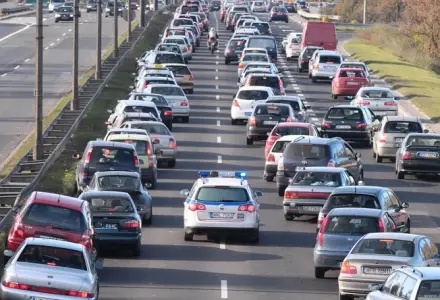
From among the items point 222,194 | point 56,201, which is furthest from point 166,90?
point 56,201

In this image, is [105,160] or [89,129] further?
[89,129]

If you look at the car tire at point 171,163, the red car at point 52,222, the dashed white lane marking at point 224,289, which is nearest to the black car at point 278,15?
the car tire at point 171,163

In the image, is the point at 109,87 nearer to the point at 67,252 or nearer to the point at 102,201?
the point at 102,201

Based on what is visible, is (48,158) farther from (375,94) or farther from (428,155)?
(375,94)

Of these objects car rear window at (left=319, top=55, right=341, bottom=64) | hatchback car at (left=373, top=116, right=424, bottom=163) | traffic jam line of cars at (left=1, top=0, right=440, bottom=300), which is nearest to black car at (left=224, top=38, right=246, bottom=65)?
car rear window at (left=319, top=55, right=341, bottom=64)

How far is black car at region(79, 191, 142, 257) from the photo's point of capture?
26188 millimetres

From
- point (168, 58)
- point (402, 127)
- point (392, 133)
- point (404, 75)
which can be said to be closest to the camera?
point (392, 133)

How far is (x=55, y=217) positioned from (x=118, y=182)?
671cm

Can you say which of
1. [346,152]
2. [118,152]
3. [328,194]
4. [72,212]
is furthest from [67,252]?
[346,152]

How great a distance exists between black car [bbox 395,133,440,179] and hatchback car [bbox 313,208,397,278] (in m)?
13.5

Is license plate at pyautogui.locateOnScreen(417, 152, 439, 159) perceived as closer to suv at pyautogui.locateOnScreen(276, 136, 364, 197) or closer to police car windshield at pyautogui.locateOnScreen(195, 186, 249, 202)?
suv at pyautogui.locateOnScreen(276, 136, 364, 197)

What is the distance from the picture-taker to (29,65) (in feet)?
244

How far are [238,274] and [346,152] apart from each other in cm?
1156

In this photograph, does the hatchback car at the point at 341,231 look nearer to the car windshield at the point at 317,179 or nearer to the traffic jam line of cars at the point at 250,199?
the traffic jam line of cars at the point at 250,199
